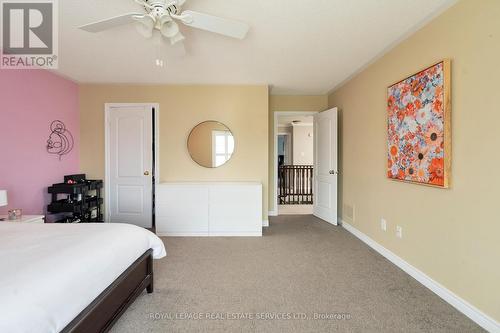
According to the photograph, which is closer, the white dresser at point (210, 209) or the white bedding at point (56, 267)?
the white bedding at point (56, 267)

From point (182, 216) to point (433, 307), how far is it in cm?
309

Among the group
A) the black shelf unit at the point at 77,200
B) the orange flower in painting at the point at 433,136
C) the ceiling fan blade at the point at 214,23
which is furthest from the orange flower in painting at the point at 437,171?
the black shelf unit at the point at 77,200

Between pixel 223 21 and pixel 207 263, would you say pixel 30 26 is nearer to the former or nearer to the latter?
pixel 223 21

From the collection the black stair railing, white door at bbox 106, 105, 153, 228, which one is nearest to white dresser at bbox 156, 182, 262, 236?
white door at bbox 106, 105, 153, 228

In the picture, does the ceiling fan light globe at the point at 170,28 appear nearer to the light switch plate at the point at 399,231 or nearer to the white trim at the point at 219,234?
the white trim at the point at 219,234

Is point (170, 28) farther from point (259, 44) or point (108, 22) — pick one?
point (259, 44)

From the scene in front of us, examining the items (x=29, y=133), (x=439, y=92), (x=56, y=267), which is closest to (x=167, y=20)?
(x=56, y=267)

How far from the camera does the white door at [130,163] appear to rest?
4.05 metres

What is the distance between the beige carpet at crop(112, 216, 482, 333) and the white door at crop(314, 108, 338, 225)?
3.92ft

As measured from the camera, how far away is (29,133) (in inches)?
121

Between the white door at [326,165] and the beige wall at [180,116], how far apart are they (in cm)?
116

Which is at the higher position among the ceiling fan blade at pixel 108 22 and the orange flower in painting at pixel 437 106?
the ceiling fan blade at pixel 108 22

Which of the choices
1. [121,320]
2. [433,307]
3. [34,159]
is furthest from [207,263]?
[34,159]

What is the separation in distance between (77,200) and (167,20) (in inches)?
120
